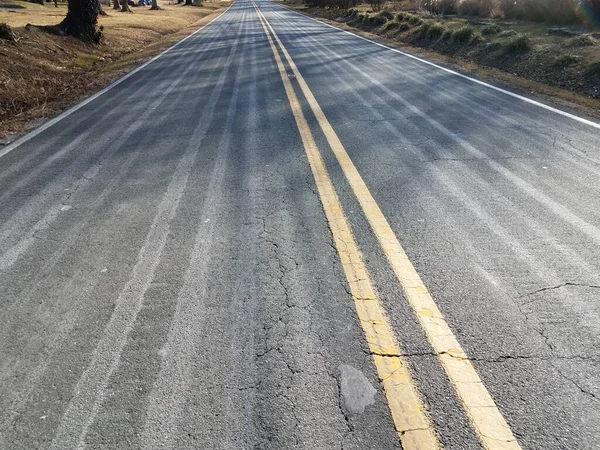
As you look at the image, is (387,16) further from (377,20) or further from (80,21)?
(80,21)

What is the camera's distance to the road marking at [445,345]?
200 centimetres

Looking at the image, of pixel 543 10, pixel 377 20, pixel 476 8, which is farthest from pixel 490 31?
pixel 377 20

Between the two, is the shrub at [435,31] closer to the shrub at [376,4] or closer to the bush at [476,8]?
the bush at [476,8]

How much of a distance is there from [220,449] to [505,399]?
138 cm

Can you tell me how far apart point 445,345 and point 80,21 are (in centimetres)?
1806

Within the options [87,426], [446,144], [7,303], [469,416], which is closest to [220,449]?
[87,426]

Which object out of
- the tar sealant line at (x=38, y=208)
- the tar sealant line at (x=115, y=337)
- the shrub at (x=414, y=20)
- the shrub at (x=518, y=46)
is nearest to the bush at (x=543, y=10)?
the shrub at (x=414, y=20)

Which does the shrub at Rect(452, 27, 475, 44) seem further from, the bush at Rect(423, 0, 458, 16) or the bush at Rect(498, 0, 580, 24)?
the bush at Rect(423, 0, 458, 16)

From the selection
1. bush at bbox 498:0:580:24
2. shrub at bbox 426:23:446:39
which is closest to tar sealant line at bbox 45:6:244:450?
shrub at bbox 426:23:446:39

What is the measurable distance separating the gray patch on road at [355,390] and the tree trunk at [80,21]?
57.5ft

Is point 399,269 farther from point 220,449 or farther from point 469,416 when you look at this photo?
point 220,449

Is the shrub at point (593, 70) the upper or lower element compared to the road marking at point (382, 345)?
upper

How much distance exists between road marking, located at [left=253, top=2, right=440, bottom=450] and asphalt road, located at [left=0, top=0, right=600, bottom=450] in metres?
0.05

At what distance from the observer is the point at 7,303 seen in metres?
2.97
